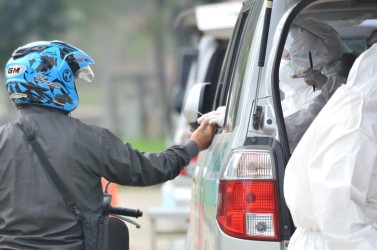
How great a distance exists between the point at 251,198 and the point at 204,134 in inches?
36.7

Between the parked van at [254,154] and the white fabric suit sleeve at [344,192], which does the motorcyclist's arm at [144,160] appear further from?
the white fabric suit sleeve at [344,192]

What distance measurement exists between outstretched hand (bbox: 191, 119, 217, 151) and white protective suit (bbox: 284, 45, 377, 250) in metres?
1.08

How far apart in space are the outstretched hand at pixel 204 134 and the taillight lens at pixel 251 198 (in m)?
0.82

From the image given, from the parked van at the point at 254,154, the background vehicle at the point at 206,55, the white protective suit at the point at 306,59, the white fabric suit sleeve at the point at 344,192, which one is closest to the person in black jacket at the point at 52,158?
the parked van at the point at 254,154

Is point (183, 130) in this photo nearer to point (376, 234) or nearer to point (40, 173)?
point (40, 173)

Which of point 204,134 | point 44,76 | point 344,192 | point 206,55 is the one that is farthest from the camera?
point 206,55

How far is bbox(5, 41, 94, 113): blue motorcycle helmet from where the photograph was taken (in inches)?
177

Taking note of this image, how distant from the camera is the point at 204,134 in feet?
16.3

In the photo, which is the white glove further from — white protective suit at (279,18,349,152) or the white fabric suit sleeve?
the white fabric suit sleeve

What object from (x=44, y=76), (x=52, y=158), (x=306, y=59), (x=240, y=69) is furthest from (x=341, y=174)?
(x=306, y=59)

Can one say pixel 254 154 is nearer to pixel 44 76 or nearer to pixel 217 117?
pixel 217 117

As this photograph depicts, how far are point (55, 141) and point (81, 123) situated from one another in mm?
171

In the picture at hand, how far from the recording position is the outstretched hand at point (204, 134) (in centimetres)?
494

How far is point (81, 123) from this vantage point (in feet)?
14.9
